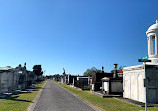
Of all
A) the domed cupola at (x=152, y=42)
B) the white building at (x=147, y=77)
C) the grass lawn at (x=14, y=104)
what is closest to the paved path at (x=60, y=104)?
the grass lawn at (x=14, y=104)

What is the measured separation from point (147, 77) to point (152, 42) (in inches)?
242

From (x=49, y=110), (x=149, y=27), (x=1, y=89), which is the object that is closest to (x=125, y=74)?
(x=149, y=27)

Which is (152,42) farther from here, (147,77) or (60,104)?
(60,104)

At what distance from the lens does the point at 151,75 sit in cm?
1873

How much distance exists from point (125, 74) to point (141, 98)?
5.50m

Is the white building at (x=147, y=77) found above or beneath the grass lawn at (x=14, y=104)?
above

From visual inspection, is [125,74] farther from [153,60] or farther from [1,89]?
[1,89]

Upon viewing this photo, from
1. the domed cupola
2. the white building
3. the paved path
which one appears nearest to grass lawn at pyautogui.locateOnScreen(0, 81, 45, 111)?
the paved path

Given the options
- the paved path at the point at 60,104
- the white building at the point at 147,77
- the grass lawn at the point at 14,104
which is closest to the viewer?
the grass lawn at the point at 14,104

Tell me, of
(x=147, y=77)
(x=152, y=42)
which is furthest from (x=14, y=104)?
(x=152, y=42)

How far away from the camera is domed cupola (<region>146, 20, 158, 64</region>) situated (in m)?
21.6

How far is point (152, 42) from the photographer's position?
73.9 ft

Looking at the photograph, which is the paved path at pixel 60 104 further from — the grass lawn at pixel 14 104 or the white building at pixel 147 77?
the white building at pixel 147 77

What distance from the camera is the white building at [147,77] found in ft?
61.0
